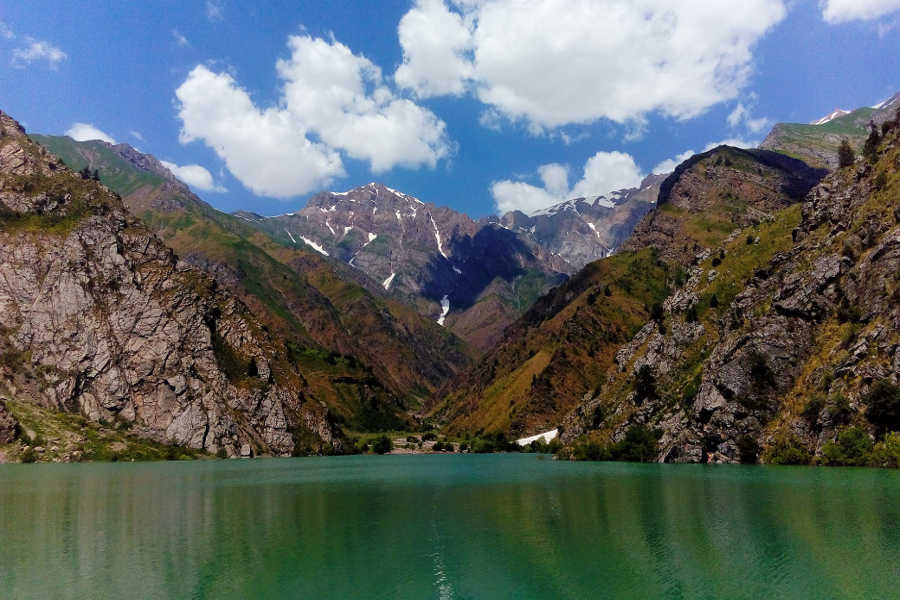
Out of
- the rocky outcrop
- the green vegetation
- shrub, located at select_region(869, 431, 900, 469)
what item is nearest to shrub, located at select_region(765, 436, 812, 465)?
shrub, located at select_region(869, 431, 900, 469)

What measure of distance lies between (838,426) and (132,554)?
104028mm

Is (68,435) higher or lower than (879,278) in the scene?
lower

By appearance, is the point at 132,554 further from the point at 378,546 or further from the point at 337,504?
the point at 337,504

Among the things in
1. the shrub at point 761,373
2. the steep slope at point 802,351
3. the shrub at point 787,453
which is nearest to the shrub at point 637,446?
the steep slope at point 802,351

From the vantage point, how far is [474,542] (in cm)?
5225

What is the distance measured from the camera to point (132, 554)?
1966 inches

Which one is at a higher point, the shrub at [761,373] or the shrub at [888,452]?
the shrub at [761,373]

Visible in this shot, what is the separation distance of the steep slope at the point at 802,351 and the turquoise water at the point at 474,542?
21.1 m

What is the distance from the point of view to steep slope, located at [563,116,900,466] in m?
104

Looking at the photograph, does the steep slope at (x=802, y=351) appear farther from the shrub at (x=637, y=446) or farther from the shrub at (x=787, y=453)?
the shrub at (x=637, y=446)

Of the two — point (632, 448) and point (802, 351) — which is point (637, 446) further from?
point (802, 351)

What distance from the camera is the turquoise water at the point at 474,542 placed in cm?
3872

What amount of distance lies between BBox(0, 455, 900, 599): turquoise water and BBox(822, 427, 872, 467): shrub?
12111 millimetres

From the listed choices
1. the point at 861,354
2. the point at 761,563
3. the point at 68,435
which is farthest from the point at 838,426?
the point at 68,435
